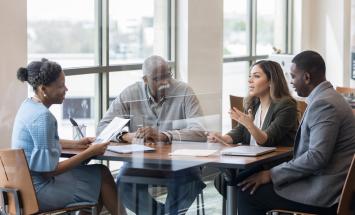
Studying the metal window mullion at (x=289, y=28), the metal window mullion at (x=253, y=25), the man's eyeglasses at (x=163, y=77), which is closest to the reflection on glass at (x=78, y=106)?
the man's eyeglasses at (x=163, y=77)

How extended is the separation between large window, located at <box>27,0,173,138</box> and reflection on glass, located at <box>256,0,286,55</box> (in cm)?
217

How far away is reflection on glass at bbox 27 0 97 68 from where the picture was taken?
4497 mm

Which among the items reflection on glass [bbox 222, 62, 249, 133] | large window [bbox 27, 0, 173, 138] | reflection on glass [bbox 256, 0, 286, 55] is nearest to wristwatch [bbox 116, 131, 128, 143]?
large window [bbox 27, 0, 173, 138]

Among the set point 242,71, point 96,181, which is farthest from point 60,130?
point 242,71

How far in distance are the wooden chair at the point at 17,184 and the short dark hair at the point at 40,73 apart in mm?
475

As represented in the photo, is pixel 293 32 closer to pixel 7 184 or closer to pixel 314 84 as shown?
pixel 314 84

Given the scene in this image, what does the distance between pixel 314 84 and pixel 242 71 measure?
11.9 feet

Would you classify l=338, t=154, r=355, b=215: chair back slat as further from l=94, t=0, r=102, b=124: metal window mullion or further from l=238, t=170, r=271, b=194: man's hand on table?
l=94, t=0, r=102, b=124: metal window mullion

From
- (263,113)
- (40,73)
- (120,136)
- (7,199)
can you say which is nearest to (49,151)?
(7,199)

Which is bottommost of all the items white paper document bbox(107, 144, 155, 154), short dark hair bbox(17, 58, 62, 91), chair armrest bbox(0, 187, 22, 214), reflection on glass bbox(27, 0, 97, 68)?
chair armrest bbox(0, 187, 22, 214)

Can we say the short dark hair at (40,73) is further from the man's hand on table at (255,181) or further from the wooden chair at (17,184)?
the man's hand on table at (255,181)

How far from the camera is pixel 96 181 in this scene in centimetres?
399

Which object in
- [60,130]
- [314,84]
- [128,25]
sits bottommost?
[60,130]

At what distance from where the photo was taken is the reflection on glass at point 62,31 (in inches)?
177
